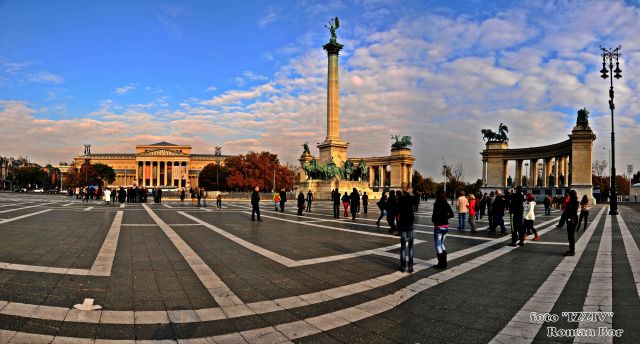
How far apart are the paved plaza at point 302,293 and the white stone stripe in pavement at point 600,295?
0.9 inches

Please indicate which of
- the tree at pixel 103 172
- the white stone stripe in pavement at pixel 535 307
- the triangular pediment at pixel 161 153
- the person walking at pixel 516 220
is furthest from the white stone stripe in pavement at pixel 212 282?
the triangular pediment at pixel 161 153

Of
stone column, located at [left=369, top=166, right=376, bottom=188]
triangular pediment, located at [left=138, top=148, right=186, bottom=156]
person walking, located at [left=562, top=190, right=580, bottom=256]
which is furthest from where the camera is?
triangular pediment, located at [left=138, top=148, right=186, bottom=156]

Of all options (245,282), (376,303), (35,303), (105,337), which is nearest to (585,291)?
(376,303)

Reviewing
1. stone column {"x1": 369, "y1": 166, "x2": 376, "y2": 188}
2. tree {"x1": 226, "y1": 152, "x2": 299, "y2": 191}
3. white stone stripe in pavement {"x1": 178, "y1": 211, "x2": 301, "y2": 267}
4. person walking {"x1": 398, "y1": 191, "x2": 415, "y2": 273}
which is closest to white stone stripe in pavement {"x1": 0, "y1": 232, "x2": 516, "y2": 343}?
person walking {"x1": 398, "y1": 191, "x2": 415, "y2": 273}

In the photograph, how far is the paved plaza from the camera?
469 cm

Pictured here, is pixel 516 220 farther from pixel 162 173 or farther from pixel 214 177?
pixel 162 173

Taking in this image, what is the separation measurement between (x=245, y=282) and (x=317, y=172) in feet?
159

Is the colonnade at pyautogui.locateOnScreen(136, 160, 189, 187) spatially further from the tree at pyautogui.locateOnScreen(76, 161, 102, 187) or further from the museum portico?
the museum portico

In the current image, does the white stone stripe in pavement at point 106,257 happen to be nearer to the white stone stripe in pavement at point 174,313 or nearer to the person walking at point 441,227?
the white stone stripe in pavement at point 174,313

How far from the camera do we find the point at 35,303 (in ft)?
18.1

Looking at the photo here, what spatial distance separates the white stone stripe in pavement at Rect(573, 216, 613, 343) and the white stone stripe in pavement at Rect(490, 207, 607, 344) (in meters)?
0.43

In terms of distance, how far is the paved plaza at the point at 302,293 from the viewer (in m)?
4.69

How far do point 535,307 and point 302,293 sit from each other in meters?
3.67

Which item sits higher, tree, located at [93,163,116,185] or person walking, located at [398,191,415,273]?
tree, located at [93,163,116,185]
